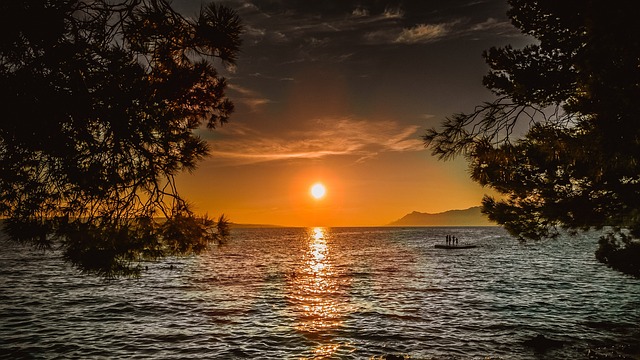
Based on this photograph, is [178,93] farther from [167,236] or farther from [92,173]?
[167,236]

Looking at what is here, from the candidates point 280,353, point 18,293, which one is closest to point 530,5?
point 280,353

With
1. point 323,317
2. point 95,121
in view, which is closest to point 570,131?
point 95,121

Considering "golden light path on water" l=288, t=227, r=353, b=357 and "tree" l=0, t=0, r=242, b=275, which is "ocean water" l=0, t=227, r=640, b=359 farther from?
"tree" l=0, t=0, r=242, b=275

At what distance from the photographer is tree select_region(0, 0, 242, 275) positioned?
527 cm

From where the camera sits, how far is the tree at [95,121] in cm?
527

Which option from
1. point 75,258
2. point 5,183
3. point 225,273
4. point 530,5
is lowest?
point 225,273

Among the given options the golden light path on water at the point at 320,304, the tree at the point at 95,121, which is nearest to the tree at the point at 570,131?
the tree at the point at 95,121

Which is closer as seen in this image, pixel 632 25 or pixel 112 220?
pixel 632 25

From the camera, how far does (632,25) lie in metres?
5.74

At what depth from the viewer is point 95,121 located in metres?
5.84

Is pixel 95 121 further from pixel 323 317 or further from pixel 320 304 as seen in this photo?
pixel 320 304

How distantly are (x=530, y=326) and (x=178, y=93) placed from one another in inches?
866

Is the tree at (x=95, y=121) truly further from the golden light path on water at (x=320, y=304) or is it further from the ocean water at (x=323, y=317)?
the golden light path on water at (x=320, y=304)

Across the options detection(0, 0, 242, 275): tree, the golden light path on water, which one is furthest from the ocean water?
detection(0, 0, 242, 275): tree
